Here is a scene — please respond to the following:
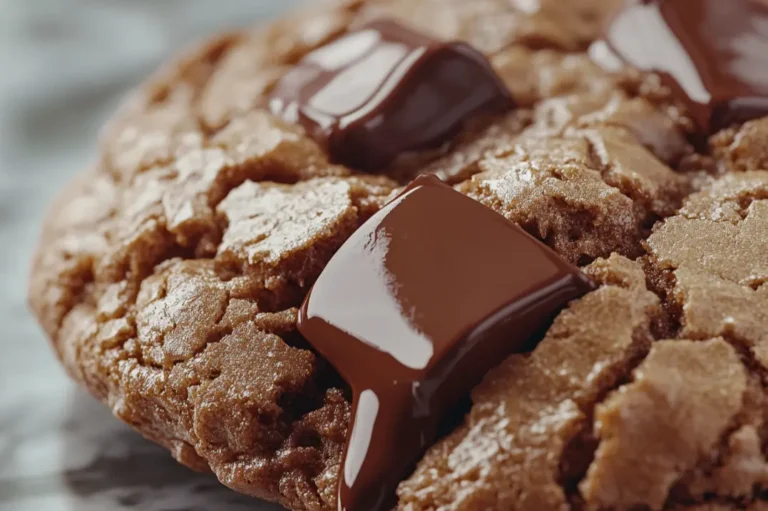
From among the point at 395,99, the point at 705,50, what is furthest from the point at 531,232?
the point at 705,50

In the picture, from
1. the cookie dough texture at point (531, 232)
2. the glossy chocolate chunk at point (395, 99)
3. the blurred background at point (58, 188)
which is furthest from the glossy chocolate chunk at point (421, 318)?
the blurred background at point (58, 188)

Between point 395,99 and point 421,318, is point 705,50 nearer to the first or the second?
point 395,99

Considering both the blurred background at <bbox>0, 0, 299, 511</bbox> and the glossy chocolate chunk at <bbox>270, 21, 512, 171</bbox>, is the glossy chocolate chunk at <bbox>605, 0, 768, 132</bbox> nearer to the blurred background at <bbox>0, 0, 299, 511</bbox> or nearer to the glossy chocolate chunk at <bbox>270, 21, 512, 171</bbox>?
the glossy chocolate chunk at <bbox>270, 21, 512, 171</bbox>

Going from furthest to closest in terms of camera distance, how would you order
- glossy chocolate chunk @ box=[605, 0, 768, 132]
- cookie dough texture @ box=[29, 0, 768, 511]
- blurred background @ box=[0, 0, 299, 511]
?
blurred background @ box=[0, 0, 299, 511]
glossy chocolate chunk @ box=[605, 0, 768, 132]
cookie dough texture @ box=[29, 0, 768, 511]

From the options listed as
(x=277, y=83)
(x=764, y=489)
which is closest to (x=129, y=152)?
(x=277, y=83)

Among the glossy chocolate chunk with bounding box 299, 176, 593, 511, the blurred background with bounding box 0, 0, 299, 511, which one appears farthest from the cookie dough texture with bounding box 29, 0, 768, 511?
the blurred background with bounding box 0, 0, 299, 511

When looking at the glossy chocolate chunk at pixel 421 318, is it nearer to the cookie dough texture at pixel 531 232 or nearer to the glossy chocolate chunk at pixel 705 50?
the cookie dough texture at pixel 531 232
